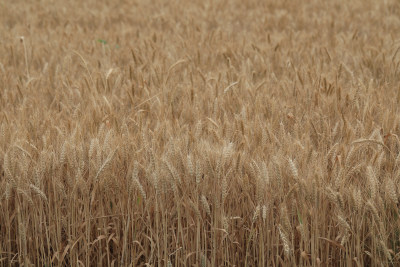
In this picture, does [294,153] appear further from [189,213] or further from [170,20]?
[170,20]

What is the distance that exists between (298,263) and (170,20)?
142 inches

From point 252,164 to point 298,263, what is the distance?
1.26 ft

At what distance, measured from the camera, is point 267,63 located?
336 cm

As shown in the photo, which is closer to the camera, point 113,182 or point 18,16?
point 113,182

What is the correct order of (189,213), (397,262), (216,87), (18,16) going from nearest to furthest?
(397,262), (189,213), (216,87), (18,16)

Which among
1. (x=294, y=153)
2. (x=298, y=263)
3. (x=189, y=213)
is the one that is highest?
(x=294, y=153)

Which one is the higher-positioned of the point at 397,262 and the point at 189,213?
the point at 189,213

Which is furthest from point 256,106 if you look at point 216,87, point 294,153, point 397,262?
point 397,262

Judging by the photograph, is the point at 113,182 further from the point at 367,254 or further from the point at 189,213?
the point at 367,254

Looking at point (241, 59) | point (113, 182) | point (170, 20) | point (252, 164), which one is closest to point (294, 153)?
point (252, 164)

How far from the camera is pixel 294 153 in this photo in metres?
1.90

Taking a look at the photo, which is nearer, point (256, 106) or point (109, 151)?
point (109, 151)

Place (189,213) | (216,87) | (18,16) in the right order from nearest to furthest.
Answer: (189,213), (216,87), (18,16)

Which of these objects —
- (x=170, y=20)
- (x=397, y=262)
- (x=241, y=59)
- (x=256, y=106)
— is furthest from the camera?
(x=170, y=20)
